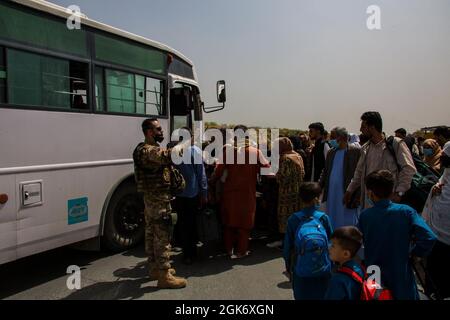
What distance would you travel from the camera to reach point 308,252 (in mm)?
2686

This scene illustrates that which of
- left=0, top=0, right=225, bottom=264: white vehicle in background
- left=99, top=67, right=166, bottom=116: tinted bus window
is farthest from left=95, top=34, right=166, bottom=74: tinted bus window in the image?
left=99, top=67, right=166, bottom=116: tinted bus window

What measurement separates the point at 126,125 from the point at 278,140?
7.35 ft

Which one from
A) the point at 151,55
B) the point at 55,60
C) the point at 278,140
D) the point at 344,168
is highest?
the point at 151,55

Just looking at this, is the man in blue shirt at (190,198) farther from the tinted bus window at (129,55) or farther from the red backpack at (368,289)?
the red backpack at (368,289)

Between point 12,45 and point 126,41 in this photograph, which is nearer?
point 12,45

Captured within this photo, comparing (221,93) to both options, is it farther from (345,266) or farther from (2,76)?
(345,266)

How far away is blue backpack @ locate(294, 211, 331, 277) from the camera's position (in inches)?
106

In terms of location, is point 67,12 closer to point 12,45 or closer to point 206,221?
point 12,45

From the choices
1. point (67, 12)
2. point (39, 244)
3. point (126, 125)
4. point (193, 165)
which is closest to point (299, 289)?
point (193, 165)

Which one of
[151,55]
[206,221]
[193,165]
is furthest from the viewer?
[151,55]

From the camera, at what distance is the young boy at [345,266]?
214 cm

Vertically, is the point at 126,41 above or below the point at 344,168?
above

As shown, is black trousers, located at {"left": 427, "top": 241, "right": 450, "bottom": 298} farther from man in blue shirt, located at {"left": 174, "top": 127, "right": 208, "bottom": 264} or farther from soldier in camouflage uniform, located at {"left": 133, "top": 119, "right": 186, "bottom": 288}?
man in blue shirt, located at {"left": 174, "top": 127, "right": 208, "bottom": 264}

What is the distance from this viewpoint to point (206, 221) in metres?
5.40
